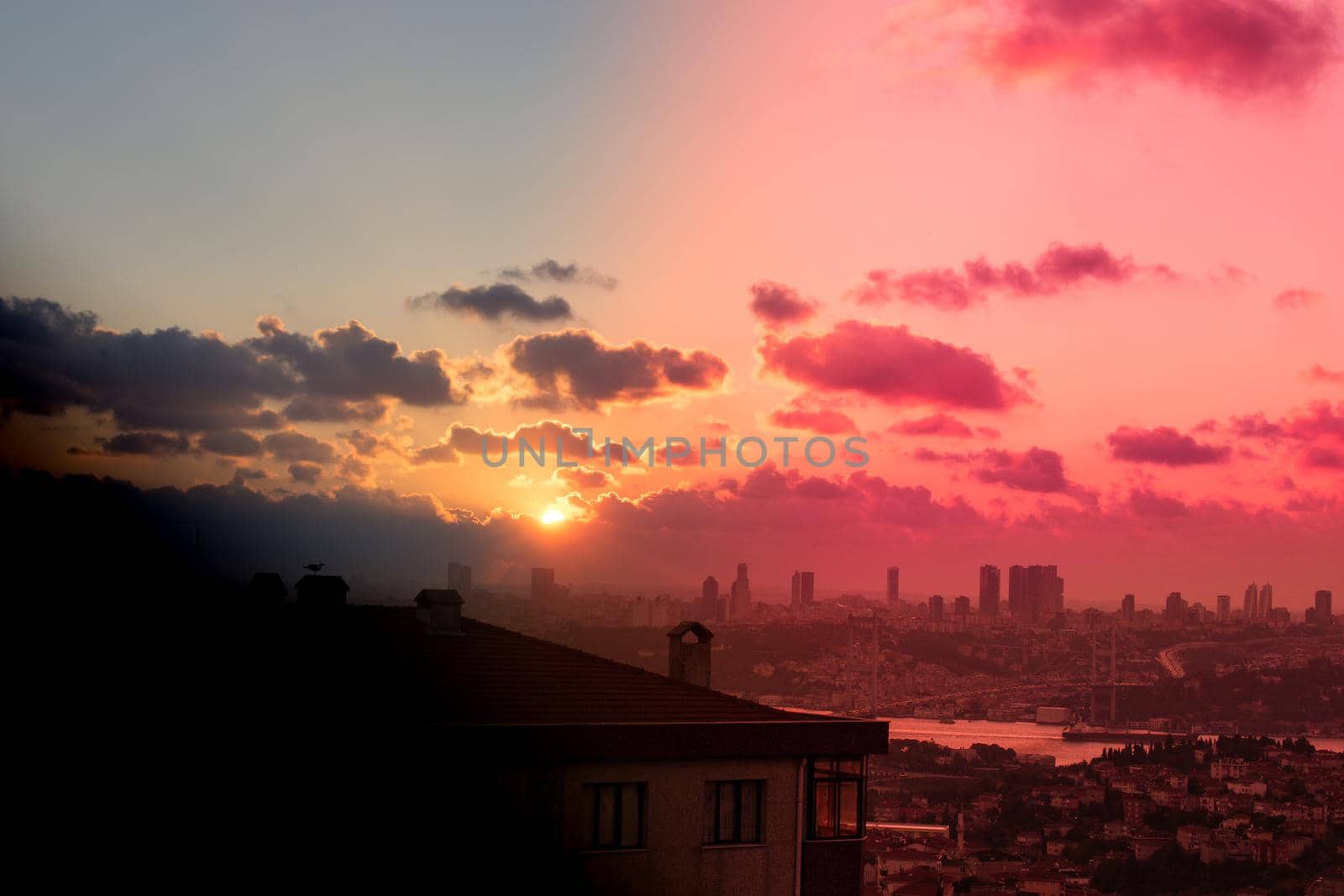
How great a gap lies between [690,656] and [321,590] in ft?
24.4

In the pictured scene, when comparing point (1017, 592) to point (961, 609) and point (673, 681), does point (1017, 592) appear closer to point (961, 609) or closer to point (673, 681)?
point (961, 609)

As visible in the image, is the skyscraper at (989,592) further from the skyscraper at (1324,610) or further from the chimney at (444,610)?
the chimney at (444,610)

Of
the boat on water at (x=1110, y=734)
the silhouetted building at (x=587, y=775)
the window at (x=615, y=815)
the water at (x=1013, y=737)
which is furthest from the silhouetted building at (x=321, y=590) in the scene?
the boat on water at (x=1110, y=734)

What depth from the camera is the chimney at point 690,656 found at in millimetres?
21547

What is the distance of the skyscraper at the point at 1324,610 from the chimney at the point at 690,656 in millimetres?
172275

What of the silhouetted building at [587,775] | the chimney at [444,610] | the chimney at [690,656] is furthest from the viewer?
the chimney at [690,656]

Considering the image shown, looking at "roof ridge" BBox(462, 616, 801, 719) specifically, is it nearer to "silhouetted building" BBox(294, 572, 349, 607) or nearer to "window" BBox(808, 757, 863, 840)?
"window" BBox(808, 757, 863, 840)

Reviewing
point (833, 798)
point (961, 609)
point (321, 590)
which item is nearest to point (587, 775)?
point (833, 798)

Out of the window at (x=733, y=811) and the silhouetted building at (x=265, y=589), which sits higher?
the silhouetted building at (x=265, y=589)

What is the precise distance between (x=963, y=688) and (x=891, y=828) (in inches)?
2354

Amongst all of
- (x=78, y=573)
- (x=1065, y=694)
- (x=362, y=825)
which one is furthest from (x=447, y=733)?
(x=1065, y=694)

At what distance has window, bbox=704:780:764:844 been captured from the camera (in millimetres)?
16250

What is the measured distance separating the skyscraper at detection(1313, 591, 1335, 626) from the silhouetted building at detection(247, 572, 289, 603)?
570 ft

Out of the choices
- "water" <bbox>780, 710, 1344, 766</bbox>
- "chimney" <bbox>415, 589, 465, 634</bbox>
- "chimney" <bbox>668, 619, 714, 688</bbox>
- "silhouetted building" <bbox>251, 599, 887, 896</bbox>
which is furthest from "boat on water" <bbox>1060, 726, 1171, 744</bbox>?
"silhouetted building" <bbox>251, 599, 887, 896</bbox>
